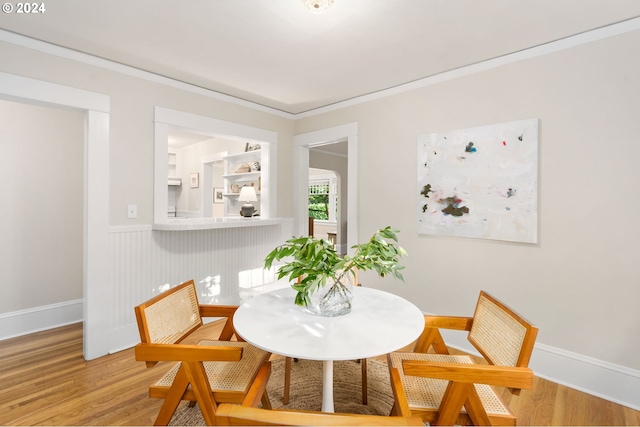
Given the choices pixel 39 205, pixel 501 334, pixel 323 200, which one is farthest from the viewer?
pixel 323 200

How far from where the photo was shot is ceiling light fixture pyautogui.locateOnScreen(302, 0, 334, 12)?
1.80 meters

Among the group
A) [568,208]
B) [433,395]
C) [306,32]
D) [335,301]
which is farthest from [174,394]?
[568,208]

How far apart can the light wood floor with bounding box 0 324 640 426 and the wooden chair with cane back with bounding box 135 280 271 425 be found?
0.67 meters

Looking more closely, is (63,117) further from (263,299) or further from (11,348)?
(263,299)

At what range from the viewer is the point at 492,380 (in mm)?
1226

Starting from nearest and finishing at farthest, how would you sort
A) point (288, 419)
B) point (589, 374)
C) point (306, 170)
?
1. point (288, 419)
2. point (589, 374)
3. point (306, 170)

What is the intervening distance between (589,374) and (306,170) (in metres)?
3.29

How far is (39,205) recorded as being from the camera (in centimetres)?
321

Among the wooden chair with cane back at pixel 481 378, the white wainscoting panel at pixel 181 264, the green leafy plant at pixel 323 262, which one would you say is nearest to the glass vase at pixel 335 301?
the green leafy plant at pixel 323 262

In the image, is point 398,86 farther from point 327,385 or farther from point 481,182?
point 327,385

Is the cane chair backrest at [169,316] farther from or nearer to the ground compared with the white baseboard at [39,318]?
farther from the ground

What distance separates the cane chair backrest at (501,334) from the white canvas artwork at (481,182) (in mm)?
1012

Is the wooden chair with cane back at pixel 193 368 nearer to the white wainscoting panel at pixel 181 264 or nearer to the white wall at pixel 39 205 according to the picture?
the white wainscoting panel at pixel 181 264

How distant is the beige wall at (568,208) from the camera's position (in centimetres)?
205
